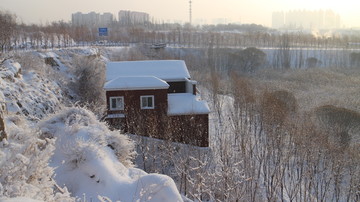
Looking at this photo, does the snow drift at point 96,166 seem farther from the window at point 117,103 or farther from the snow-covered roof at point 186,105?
the snow-covered roof at point 186,105

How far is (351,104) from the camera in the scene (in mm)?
20156

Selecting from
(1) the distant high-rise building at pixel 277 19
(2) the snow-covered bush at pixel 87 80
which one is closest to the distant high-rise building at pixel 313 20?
(1) the distant high-rise building at pixel 277 19

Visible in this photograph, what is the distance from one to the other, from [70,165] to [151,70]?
390 inches

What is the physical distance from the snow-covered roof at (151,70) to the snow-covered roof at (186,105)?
1.27 meters

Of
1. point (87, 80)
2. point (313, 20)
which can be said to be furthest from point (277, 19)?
point (87, 80)

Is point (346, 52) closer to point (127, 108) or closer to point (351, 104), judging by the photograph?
point (351, 104)

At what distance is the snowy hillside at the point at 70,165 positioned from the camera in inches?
130

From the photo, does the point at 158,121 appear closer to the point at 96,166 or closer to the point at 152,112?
the point at 152,112

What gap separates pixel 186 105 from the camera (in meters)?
12.8

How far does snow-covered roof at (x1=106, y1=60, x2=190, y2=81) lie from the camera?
1495 cm

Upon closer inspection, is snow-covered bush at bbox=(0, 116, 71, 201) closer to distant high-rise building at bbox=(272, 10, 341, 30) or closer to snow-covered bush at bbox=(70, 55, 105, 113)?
snow-covered bush at bbox=(70, 55, 105, 113)

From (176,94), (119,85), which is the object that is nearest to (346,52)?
(176,94)

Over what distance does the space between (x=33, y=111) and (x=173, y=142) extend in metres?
4.90

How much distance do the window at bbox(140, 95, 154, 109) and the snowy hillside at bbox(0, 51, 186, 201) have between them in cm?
475
